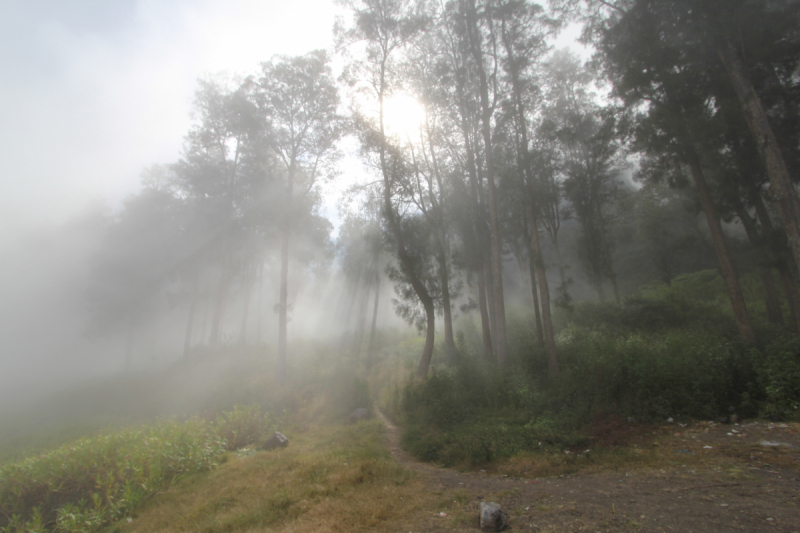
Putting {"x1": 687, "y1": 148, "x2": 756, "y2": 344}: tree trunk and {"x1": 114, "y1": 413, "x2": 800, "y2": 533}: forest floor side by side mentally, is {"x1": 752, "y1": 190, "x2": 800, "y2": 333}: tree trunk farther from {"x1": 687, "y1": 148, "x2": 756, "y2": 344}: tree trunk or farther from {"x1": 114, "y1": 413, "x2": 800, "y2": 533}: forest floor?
{"x1": 114, "y1": 413, "x2": 800, "y2": 533}: forest floor

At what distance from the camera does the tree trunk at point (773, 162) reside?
833 centimetres

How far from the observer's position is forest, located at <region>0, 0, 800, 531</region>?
854 centimetres

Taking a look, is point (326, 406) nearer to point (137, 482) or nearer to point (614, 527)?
point (137, 482)

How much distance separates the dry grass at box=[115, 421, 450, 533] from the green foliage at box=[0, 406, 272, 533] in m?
0.37

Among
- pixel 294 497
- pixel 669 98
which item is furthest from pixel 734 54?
pixel 294 497

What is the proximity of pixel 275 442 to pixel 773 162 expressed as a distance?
14638 millimetres

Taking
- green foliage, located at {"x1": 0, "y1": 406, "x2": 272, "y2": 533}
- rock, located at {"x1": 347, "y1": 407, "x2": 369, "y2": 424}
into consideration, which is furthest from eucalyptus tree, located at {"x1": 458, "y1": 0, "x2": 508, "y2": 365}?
green foliage, located at {"x1": 0, "y1": 406, "x2": 272, "y2": 533}

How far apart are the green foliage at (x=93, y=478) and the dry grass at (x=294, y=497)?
0.37 m

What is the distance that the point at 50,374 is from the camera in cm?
4166

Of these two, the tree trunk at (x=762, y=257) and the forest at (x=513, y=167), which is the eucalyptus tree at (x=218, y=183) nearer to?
the forest at (x=513, y=167)

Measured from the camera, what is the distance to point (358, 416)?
11.7 m

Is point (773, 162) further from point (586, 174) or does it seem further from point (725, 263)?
point (586, 174)

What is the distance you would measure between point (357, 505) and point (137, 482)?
4432 mm

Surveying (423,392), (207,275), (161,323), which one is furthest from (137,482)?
(161,323)
